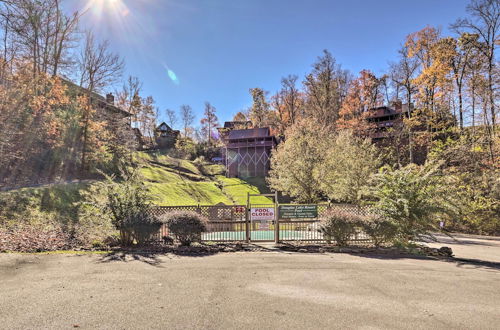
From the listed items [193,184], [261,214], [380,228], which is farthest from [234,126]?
[380,228]

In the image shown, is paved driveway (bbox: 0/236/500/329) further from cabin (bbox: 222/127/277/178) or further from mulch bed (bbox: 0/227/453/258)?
cabin (bbox: 222/127/277/178)

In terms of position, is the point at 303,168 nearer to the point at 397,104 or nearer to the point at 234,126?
the point at 397,104

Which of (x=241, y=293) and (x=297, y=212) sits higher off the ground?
(x=297, y=212)

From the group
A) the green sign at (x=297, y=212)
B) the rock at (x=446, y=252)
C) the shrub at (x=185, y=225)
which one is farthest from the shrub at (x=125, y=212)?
the rock at (x=446, y=252)

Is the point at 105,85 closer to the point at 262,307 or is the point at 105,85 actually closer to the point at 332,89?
the point at 262,307

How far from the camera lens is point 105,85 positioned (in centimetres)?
2650

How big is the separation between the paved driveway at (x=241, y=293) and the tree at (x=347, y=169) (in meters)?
11.7

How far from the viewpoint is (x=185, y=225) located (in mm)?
10391

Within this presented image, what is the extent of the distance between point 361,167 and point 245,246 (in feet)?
46.5

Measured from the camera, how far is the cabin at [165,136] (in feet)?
209

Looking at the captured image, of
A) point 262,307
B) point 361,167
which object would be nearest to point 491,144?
point 361,167

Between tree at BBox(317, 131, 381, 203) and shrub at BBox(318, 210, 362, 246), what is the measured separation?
910cm

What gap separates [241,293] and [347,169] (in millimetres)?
17759

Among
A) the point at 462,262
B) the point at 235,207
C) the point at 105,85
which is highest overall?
the point at 105,85
